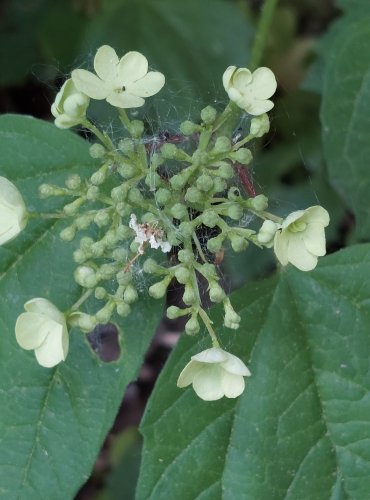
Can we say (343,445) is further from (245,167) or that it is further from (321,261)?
(245,167)

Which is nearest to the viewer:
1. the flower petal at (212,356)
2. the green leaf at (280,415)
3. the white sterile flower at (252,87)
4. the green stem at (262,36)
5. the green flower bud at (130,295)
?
the flower petal at (212,356)

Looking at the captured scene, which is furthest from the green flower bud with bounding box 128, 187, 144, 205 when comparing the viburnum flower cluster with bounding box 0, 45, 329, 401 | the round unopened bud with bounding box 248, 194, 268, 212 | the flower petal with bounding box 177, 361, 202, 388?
the flower petal with bounding box 177, 361, 202, 388

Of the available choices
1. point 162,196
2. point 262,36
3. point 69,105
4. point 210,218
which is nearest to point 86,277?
point 162,196

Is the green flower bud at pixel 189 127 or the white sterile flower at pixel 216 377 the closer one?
the white sterile flower at pixel 216 377

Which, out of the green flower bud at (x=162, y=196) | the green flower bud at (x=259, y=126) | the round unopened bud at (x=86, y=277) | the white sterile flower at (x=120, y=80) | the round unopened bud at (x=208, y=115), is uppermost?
the white sterile flower at (x=120, y=80)

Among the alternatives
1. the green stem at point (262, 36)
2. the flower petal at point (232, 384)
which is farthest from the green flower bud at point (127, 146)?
the green stem at point (262, 36)

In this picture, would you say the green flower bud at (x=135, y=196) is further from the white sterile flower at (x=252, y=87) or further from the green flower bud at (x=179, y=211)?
the white sterile flower at (x=252, y=87)
